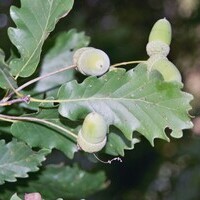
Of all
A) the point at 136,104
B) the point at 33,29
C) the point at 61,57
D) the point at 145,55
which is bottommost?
the point at 145,55

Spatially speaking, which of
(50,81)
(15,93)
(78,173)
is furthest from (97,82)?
(78,173)

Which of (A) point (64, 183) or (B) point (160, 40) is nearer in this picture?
(B) point (160, 40)

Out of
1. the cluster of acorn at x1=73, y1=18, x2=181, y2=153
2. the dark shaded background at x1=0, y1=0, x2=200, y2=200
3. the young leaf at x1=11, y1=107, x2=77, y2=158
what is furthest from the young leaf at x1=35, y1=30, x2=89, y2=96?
A: the dark shaded background at x1=0, y1=0, x2=200, y2=200

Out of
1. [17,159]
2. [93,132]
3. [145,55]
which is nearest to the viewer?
[93,132]

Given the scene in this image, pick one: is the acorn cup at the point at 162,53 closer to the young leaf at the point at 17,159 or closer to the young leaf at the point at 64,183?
the young leaf at the point at 17,159

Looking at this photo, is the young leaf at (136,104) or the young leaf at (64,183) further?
the young leaf at (64,183)

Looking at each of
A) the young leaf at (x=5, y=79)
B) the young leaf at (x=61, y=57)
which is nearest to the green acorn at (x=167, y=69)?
the young leaf at (x=5, y=79)

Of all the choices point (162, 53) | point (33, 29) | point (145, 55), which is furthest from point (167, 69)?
point (145, 55)

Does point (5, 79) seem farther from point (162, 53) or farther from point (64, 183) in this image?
point (64, 183)
